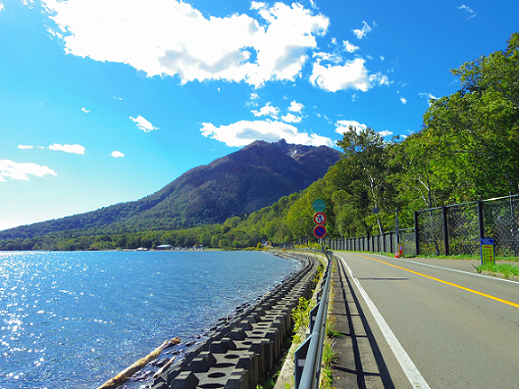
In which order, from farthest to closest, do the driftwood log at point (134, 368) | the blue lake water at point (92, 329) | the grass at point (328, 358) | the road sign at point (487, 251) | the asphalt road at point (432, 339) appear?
the road sign at point (487, 251) → the blue lake water at point (92, 329) → the driftwood log at point (134, 368) → the asphalt road at point (432, 339) → the grass at point (328, 358)

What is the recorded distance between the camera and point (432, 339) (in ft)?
17.5

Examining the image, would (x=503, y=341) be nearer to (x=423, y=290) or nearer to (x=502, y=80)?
(x=423, y=290)

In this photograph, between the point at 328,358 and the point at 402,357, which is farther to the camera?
the point at 402,357

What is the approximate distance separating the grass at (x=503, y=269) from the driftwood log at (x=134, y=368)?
11.6m

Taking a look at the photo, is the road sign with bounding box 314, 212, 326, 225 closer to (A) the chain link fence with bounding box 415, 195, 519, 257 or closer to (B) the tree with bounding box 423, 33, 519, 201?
(A) the chain link fence with bounding box 415, 195, 519, 257

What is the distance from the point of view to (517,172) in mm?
23438

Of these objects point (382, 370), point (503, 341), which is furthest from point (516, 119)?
point (382, 370)

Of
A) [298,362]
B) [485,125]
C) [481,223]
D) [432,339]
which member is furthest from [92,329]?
[485,125]

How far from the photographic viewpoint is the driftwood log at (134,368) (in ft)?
28.9

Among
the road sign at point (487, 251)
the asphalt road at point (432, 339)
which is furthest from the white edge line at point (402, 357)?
the road sign at point (487, 251)

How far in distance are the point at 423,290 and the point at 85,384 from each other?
971cm

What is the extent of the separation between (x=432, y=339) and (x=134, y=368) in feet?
26.2

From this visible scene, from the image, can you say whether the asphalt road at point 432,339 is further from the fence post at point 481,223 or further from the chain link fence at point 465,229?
the fence post at point 481,223

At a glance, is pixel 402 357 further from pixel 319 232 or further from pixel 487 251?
pixel 487 251
